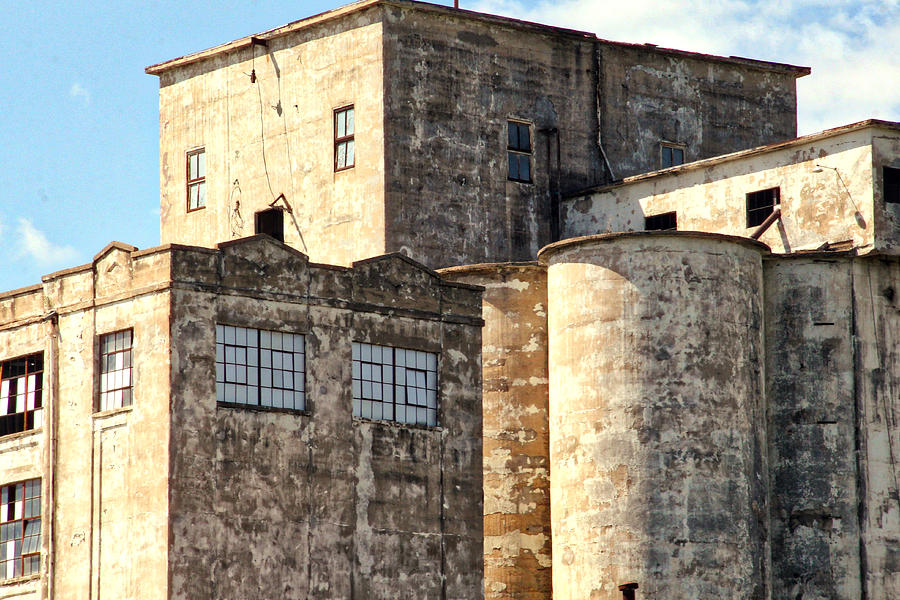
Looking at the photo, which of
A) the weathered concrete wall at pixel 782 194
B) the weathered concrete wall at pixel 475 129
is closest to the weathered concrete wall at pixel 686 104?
the weathered concrete wall at pixel 475 129

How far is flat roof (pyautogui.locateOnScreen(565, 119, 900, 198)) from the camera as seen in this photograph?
2041 inches

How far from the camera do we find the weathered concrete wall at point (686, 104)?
60188 millimetres

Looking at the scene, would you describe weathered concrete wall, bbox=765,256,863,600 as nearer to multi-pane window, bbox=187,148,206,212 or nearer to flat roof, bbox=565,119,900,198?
flat roof, bbox=565,119,900,198

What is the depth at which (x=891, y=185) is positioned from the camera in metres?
52.1

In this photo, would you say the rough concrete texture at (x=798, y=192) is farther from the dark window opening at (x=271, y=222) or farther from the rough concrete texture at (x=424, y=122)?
the dark window opening at (x=271, y=222)

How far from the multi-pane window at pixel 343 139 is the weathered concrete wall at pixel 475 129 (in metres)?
1.45

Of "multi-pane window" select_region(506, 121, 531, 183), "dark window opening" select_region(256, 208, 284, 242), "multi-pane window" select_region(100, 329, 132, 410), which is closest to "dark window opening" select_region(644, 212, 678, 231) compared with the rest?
"multi-pane window" select_region(506, 121, 531, 183)

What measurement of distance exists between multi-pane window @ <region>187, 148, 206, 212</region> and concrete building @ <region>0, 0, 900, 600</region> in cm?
170

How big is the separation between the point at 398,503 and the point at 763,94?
21815 mm

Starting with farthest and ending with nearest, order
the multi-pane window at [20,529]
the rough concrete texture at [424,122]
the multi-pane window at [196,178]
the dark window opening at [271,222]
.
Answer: the multi-pane window at [196,178] → the dark window opening at [271,222] → the rough concrete texture at [424,122] → the multi-pane window at [20,529]

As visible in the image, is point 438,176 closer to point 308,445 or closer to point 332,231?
point 332,231

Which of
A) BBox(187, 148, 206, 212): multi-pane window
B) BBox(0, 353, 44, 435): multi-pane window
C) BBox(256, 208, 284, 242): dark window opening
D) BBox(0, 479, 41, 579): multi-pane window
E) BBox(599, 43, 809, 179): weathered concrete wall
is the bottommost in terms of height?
BBox(0, 479, 41, 579): multi-pane window

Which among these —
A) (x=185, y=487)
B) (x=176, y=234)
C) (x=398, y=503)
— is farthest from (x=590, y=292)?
(x=176, y=234)

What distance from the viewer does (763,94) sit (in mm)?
63000
